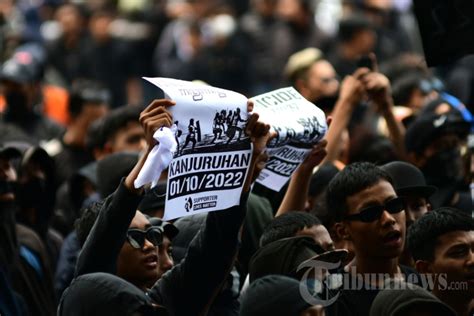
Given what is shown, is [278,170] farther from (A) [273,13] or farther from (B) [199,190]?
(A) [273,13]

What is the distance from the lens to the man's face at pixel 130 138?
1005 cm

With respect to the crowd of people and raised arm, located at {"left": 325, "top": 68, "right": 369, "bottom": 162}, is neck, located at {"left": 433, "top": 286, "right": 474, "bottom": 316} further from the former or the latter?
raised arm, located at {"left": 325, "top": 68, "right": 369, "bottom": 162}

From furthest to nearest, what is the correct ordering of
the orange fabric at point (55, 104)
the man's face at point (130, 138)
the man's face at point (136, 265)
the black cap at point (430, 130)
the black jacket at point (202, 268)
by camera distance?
the orange fabric at point (55, 104), the man's face at point (130, 138), the black cap at point (430, 130), the man's face at point (136, 265), the black jacket at point (202, 268)

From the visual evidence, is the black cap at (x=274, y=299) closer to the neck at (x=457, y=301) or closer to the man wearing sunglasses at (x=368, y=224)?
the man wearing sunglasses at (x=368, y=224)

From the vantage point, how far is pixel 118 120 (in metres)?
10.1

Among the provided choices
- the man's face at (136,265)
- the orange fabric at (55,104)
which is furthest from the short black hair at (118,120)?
the orange fabric at (55,104)

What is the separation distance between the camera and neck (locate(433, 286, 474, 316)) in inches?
262

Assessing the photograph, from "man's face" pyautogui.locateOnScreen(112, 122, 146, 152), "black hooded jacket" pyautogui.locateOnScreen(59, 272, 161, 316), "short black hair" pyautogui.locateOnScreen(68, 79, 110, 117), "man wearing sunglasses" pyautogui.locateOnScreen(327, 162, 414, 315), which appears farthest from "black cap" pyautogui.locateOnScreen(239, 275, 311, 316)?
"short black hair" pyautogui.locateOnScreen(68, 79, 110, 117)

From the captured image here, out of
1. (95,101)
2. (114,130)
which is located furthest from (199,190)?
(95,101)

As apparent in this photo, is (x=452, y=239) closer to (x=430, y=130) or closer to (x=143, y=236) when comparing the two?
(x=143, y=236)

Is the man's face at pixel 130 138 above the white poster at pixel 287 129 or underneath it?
Answer: underneath

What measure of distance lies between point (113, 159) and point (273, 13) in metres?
9.36

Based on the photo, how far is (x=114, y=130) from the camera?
1018 cm

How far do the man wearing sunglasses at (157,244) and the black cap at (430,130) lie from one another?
2.40 metres
